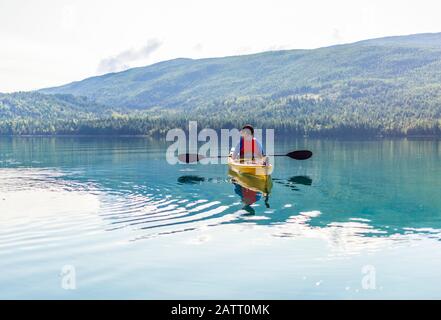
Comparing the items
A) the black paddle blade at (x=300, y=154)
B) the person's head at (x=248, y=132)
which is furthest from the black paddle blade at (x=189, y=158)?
the black paddle blade at (x=300, y=154)

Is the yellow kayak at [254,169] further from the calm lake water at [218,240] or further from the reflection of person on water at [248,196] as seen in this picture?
the reflection of person on water at [248,196]

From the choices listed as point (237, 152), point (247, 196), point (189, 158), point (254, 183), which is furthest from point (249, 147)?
point (247, 196)

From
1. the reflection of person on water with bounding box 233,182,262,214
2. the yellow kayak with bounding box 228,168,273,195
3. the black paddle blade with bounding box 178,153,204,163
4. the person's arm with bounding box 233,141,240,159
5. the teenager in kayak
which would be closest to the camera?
the reflection of person on water with bounding box 233,182,262,214

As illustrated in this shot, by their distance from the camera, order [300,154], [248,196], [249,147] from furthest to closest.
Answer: [300,154] → [249,147] → [248,196]

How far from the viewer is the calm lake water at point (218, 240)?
66.0 ft

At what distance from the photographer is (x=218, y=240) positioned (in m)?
26.9

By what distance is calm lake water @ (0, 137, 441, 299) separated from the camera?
66.0 feet

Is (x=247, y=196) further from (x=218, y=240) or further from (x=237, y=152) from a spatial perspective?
(x=218, y=240)

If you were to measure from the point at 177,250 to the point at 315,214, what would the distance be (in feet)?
41.0

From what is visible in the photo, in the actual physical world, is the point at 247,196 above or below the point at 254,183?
below

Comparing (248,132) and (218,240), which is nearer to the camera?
(218,240)

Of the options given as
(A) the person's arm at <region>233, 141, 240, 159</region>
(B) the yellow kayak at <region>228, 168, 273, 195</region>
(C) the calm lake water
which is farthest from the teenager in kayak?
(C) the calm lake water

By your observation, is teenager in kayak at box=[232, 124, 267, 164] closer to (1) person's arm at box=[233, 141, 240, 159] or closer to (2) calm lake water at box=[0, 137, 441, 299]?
(1) person's arm at box=[233, 141, 240, 159]
